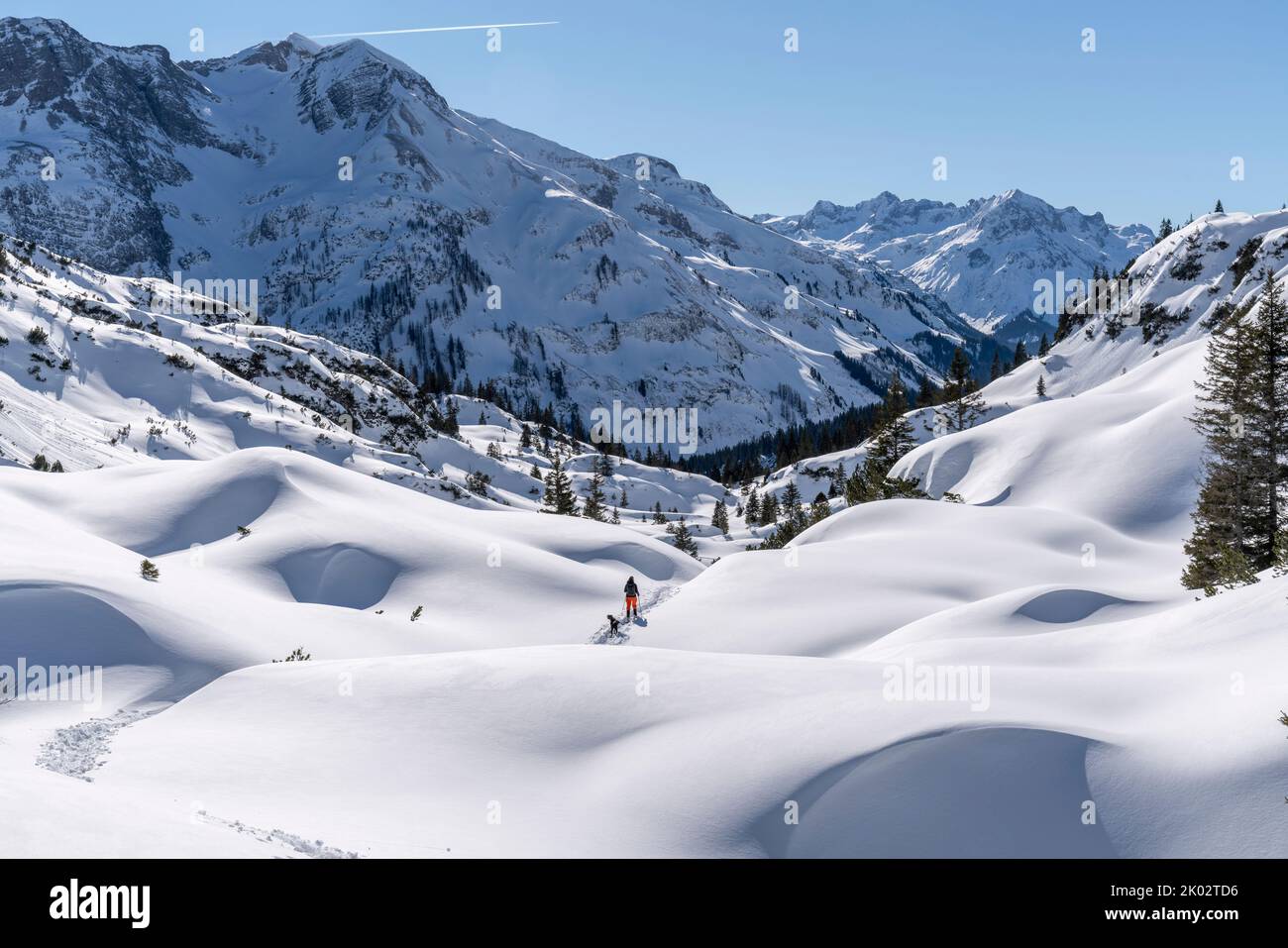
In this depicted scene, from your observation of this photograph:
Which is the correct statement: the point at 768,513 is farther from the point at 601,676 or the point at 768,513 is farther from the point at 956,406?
the point at 601,676

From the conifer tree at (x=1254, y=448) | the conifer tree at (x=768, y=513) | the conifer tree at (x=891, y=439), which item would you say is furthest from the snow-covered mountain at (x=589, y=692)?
the conifer tree at (x=768, y=513)

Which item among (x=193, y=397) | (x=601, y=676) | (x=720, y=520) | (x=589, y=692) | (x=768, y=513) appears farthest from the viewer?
(x=768, y=513)

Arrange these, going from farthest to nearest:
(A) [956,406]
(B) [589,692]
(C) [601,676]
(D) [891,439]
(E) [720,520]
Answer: (E) [720,520] < (A) [956,406] < (D) [891,439] < (C) [601,676] < (B) [589,692]

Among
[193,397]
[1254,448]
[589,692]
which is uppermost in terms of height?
[193,397]

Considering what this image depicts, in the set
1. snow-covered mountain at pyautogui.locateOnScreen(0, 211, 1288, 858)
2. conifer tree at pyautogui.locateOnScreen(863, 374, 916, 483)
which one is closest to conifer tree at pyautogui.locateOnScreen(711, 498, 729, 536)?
conifer tree at pyautogui.locateOnScreen(863, 374, 916, 483)

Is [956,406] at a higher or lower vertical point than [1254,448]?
higher

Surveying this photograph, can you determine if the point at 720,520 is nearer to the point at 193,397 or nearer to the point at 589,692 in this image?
the point at 193,397

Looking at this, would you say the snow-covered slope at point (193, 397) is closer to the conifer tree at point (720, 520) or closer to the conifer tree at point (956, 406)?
the conifer tree at point (720, 520)

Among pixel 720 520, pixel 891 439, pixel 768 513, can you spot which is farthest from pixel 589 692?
pixel 768 513

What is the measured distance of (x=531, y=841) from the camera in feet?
32.4

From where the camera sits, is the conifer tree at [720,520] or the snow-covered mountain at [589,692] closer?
the snow-covered mountain at [589,692]

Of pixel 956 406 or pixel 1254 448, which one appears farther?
pixel 956 406
